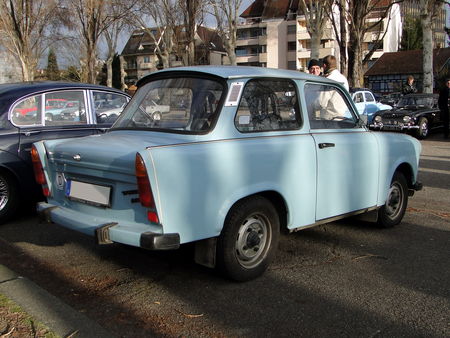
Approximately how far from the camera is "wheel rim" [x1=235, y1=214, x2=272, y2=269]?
12.3 ft

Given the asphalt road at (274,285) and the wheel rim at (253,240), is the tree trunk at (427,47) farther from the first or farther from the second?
the wheel rim at (253,240)

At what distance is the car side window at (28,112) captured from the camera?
18.9ft

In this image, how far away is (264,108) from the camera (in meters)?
4.00

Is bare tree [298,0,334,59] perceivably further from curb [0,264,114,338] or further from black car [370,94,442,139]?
curb [0,264,114,338]

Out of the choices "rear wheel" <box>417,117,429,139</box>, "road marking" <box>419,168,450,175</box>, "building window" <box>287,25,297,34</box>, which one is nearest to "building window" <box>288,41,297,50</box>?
"building window" <box>287,25,297,34</box>

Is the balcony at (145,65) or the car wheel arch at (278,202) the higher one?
the balcony at (145,65)

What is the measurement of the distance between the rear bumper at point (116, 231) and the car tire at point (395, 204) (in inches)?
117

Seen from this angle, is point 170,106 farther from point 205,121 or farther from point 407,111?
point 407,111

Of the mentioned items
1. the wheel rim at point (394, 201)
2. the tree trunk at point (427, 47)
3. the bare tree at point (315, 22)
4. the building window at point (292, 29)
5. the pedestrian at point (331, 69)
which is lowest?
the wheel rim at point (394, 201)

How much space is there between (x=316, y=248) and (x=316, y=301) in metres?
1.28

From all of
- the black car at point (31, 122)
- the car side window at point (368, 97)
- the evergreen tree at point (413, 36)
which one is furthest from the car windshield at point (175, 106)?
the evergreen tree at point (413, 36)

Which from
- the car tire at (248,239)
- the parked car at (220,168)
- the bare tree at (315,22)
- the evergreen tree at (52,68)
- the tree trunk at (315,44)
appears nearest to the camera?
the parked car at (220,168)

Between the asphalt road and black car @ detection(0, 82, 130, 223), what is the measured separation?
49 cm

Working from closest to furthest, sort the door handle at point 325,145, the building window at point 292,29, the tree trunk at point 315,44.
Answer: the door handle at point 325,145, the tree trunk at point 315,44, the building window at point 292,29
